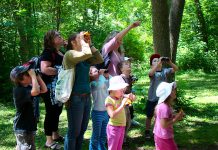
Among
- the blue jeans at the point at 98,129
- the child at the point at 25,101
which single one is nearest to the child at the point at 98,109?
the blue jeans at the point at 98,129

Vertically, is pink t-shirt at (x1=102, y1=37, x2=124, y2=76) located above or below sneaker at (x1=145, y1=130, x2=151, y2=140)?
above

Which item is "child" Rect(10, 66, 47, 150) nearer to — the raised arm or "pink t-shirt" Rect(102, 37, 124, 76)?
"pink t-shirt" Rect(102, 37, 124, 76)

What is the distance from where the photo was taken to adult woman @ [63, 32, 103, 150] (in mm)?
4262

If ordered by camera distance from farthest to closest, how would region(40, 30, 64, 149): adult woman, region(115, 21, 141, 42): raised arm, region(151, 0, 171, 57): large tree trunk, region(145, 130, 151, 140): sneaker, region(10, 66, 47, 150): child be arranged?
1. region(151, 0, 171, 57): large tree trunk
2. region(145, 130, 151, 140): sneaker
3. region(115, 21, 141, 42): raised arm
4. region(40, 30, 64, 149): adult woman
5. region(10, 66, 47, 150): child

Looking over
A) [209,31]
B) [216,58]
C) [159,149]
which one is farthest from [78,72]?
[209,31]

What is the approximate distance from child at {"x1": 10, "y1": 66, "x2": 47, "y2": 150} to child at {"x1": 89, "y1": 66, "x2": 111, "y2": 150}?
0.87 meters

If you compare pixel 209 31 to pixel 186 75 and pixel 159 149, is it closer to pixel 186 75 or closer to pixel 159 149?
pixel 186 75

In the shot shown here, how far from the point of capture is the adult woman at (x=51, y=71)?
4.94 m

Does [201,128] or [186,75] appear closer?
[201,128]

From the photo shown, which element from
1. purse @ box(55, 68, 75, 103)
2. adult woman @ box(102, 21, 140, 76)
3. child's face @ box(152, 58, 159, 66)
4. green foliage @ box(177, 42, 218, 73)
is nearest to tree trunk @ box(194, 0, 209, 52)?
green foliage @ box(177, 42, 218, 73)

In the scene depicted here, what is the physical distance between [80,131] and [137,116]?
326 centimetres

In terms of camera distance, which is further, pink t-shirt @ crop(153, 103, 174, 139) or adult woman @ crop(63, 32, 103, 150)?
adult woman @ crop(63, 32, 103, 150)

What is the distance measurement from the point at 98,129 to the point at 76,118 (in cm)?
53

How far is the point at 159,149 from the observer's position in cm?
429
